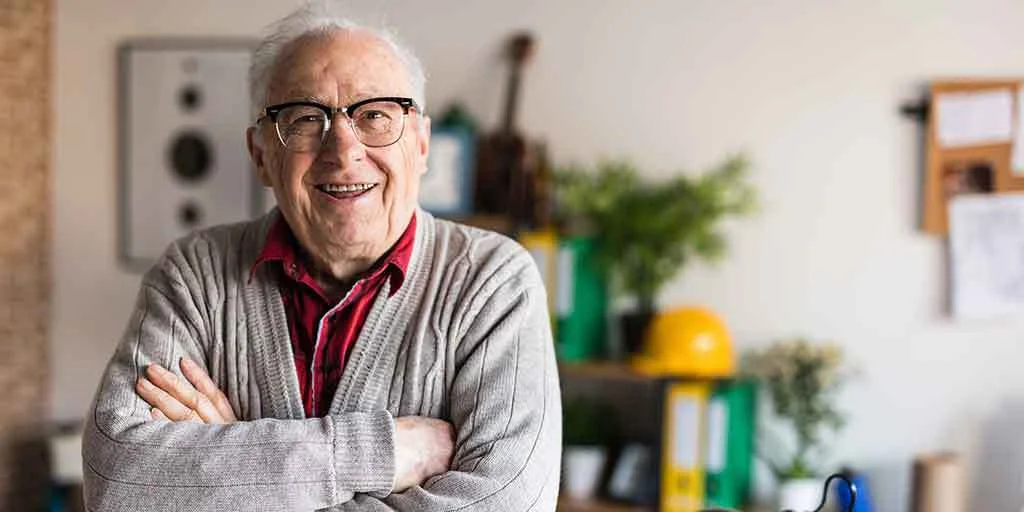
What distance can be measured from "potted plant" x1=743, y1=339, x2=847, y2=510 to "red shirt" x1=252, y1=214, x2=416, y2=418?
1.71 metres

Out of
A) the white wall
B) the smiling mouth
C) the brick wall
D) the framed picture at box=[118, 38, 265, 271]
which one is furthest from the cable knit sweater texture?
the brick wall

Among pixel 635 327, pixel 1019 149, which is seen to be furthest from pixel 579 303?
pixel 1019 149

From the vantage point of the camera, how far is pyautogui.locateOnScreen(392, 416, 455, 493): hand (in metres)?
1.60

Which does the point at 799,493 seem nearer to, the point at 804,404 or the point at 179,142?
the point at 804,404

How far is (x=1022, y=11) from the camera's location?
3.15 meters

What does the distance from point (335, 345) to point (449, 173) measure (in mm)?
1870

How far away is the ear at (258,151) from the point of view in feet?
5.86

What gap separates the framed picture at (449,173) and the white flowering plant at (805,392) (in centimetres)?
103

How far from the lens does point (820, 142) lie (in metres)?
3.30

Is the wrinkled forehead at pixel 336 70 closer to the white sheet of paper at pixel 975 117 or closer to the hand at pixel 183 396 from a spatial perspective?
the hand at pixel 183 396

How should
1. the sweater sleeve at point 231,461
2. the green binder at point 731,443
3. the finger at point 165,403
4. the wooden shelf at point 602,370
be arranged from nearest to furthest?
the sweater sleeve at point 231,461, the finger at point 165,403, the green binder at point 731,443, the wooden shelf at point 602,370

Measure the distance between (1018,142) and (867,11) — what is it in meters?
0.54

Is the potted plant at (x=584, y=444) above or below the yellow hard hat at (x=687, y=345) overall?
below

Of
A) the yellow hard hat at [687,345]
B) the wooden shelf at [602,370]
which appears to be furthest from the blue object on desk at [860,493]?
the wooden shelf at [602,370]
